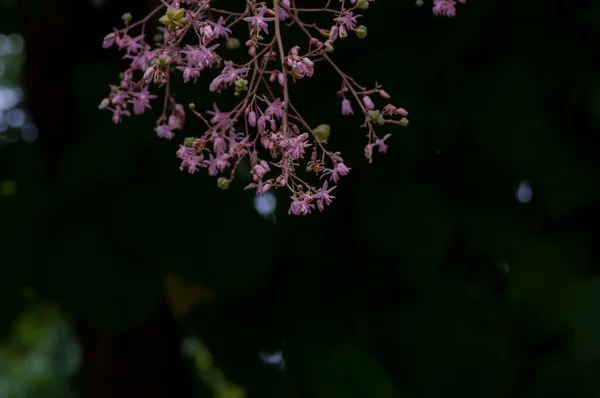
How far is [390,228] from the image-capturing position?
1481mm

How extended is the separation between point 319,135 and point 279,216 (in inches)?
29.9

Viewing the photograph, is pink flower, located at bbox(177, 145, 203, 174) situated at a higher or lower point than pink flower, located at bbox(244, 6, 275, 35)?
lower

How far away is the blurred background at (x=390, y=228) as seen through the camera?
147cm

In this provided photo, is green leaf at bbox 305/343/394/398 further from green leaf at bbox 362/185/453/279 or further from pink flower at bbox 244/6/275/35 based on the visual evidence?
pink flower at bbox 244/6/275/35

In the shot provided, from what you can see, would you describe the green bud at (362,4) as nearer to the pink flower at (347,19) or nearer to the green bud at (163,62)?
the pink flower at (347,19)

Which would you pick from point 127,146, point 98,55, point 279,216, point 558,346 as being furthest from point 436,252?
point 98,55

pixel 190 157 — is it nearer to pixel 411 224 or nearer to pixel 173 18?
pixel 173 18

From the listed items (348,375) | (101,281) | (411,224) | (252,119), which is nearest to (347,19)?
(252,119)

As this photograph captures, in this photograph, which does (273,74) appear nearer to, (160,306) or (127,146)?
(127,146)

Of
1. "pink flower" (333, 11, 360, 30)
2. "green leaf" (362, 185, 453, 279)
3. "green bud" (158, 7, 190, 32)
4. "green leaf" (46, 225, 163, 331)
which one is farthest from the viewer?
"green leaf" (46, 225, 163, 331)

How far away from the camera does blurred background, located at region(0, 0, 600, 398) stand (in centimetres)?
147

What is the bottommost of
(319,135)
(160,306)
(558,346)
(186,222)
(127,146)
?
(160,306)

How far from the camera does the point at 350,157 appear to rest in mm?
1480

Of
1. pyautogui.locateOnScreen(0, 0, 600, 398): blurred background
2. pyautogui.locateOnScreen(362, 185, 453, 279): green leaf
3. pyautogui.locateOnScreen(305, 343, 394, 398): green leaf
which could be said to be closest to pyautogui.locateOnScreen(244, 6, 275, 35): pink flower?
pyautogui.locateOnScreen(0, 0, 600, 398): blurred background
